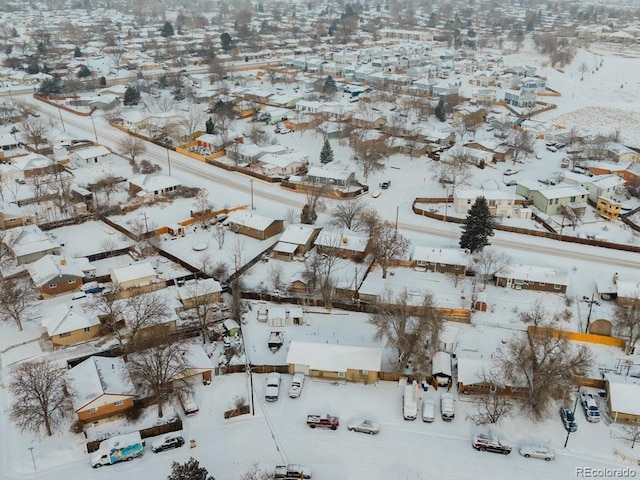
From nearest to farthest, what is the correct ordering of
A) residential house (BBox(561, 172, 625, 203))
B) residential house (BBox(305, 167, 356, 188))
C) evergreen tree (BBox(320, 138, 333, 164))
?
residential house (BBox(561, 172, 625, 203)) → residential house (BBox(305, 167, 356, 188)) → evergreen tree (BBox(320, 138, 333, 164))

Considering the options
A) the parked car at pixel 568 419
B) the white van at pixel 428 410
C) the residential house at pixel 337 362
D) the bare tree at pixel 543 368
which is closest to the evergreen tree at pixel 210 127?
the residential house at pixel 337 362

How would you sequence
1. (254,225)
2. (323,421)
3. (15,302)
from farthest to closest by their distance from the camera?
(254,225), (15,302), (323,421)

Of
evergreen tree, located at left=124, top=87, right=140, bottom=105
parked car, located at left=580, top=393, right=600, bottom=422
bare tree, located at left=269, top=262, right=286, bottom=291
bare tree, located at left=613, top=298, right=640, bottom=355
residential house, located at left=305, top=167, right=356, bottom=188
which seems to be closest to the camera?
parked car, located at left=580, top=393, right=600, bottom=422

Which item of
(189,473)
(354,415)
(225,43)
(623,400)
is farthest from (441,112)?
(225,43)

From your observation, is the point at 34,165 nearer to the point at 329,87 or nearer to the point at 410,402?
the point at 410,402

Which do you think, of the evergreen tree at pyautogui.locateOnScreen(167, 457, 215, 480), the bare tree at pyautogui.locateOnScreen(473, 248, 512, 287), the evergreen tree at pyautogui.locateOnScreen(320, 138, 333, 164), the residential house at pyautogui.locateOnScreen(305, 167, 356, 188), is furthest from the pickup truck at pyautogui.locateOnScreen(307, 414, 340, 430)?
the evergreen tree at pyautogui.locateOnScreen(320, 138, 333, 164)

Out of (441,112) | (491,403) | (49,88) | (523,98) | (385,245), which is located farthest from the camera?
(523,98)

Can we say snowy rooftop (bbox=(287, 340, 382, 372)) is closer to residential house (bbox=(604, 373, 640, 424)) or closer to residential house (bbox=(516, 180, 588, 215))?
residential house (bbox=(604, 373, 640, 424))
